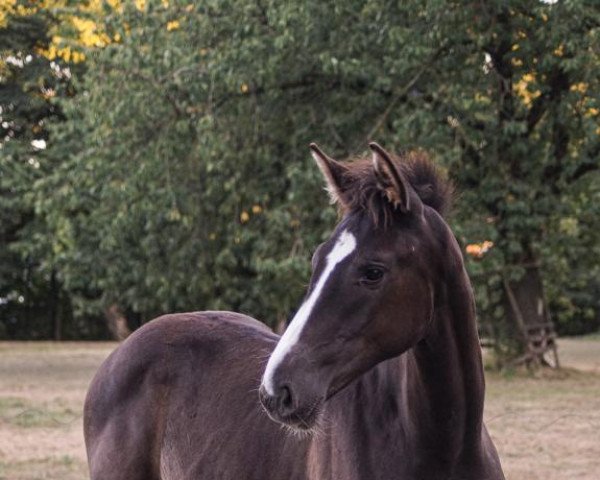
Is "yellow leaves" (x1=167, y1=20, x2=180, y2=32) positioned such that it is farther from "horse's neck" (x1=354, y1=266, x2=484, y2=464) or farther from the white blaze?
the white blaze

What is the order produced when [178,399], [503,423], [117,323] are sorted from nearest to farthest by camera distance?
[178,399]
[503,423]
[117,323]

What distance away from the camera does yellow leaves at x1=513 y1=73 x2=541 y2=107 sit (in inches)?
694

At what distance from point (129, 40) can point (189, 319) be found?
42.5 ft

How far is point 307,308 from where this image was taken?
3.64m

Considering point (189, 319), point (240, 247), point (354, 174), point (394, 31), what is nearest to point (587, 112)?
point (394, 31)

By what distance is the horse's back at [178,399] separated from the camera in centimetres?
497

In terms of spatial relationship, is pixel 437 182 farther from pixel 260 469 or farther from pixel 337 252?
pixel 260 469

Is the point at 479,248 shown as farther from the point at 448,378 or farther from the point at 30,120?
the point at 30,120

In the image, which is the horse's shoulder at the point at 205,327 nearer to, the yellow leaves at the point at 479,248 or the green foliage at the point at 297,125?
the green foliage at the point at 297,125

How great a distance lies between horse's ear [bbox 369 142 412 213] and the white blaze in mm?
177

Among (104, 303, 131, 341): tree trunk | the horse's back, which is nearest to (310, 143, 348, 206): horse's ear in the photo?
the horse's back

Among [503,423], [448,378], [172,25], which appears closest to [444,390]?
[448,378]

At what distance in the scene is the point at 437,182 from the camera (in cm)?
409

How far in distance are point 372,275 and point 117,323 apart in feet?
96.7
